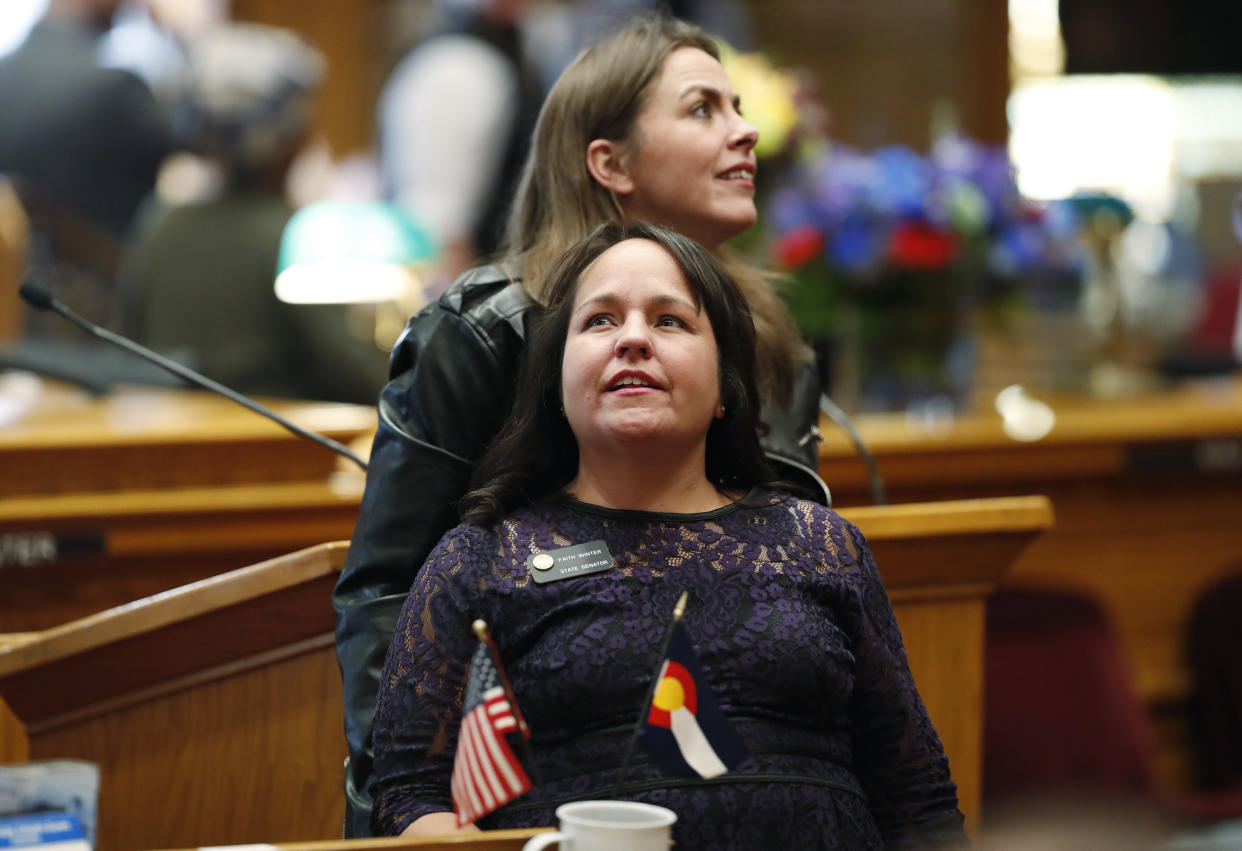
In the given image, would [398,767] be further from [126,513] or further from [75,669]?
[126,513]

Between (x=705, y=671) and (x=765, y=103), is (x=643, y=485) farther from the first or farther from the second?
(x=765, y=103)

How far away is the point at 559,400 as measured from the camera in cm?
166

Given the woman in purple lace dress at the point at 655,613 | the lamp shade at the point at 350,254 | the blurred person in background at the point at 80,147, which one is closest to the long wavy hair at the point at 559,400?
the woman in purple lace dress at the point at 655,613

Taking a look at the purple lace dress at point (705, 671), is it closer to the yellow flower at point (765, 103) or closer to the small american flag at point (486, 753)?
the small american flag at point (486, 753)

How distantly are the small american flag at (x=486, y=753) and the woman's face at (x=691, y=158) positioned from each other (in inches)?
32.7

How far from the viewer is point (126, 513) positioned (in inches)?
99.5

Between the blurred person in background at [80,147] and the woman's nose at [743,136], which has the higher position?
the blurred person in background at [80,147]

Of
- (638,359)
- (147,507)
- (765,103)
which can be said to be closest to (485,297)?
(638,359)

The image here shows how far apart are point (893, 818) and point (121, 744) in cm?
102

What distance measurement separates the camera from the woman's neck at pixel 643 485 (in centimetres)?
156

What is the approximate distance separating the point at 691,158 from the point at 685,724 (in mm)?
890

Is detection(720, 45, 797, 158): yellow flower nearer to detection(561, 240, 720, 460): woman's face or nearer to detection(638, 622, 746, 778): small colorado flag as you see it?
detection(561, 240, 720, 460): woman's face

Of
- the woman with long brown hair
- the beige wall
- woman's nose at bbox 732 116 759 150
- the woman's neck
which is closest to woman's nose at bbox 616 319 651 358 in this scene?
the woman's neck

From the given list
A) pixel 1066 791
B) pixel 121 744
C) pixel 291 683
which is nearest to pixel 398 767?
pixel 291 683
